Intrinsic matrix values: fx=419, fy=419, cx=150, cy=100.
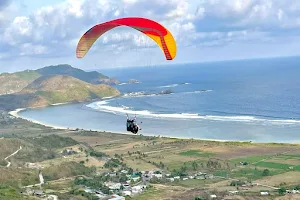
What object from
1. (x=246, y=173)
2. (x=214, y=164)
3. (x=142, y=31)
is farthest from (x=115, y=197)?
(x=142, y=31)

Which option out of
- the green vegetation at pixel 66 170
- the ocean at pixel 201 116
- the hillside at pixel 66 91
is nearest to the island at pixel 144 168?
Answer: the green vegetation at pixel 66 170

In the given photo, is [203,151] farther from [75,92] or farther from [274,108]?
[75,92]

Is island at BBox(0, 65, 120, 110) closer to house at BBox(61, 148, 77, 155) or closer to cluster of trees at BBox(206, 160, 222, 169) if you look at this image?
house at BBox(61, 148, 77, 155)

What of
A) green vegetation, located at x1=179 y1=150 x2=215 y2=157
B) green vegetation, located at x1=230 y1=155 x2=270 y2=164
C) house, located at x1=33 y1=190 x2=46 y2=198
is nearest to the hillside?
green vegetation, located at x1=179 y1=150 x2=215 y2=157

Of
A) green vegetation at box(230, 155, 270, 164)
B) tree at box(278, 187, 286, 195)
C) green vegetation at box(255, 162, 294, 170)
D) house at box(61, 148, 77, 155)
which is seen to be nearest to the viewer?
tree at box(278, 187, 286, 195)

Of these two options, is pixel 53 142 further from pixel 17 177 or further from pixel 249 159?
pixel 249 159

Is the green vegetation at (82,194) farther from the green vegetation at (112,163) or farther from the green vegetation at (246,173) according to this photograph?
the green vegetation at (246,173)

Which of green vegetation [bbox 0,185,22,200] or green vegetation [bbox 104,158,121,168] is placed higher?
green vegetation [bbox 104,158,121,168]

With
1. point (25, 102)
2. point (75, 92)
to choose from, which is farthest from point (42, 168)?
point (75, 92)
